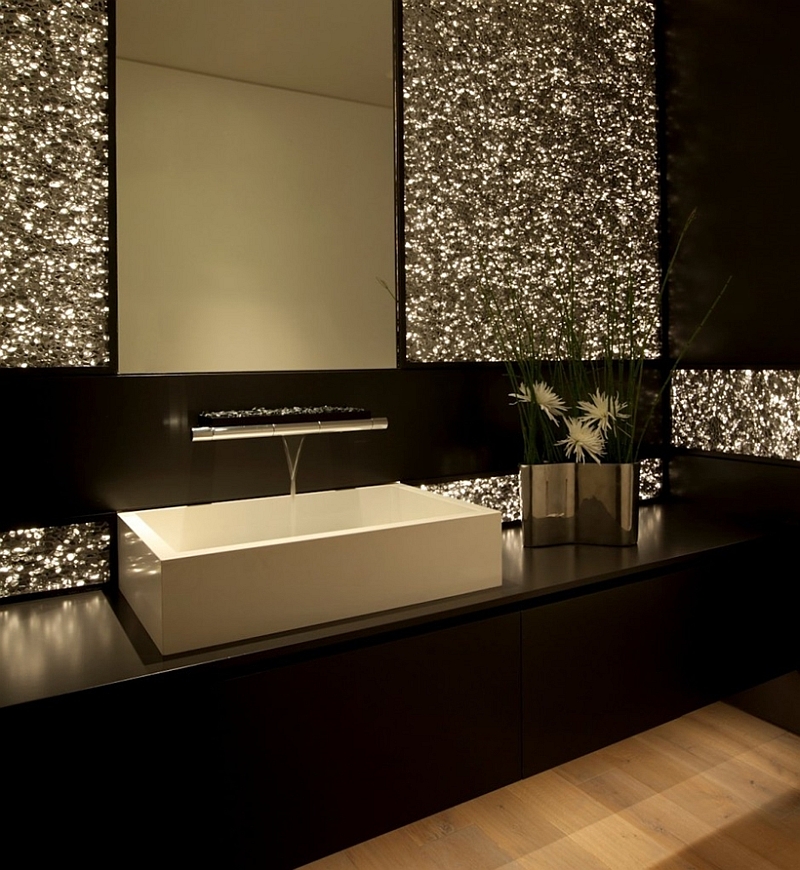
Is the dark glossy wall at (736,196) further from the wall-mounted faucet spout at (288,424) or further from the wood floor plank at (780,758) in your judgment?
the wall-mounted faucet spout at (288,424)

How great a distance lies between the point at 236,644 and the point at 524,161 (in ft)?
4.76

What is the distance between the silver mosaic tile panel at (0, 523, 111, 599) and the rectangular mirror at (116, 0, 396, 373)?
0.34 m

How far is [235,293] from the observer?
1.68m

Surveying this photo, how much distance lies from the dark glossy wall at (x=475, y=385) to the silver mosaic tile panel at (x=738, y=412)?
46 mm

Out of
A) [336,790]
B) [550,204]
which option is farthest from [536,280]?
[336,790]

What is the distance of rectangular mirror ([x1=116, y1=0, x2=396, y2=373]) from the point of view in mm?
1572

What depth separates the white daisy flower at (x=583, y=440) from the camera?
1.79 m

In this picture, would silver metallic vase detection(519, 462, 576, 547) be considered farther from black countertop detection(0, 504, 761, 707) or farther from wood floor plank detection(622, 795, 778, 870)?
wood floor plank detection(622, 795, 778, 870)

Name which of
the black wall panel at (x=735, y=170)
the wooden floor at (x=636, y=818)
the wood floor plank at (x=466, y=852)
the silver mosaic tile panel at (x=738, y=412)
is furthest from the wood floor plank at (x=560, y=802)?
the black wall panel at (x=735, y=170)

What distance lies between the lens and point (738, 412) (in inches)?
85.7

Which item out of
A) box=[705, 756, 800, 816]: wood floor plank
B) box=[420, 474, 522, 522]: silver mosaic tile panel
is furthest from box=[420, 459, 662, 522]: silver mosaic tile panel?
box=[705, 756, 800, 816]: wood floor plank

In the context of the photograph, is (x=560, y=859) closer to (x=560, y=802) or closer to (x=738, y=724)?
(x=560, y=802)

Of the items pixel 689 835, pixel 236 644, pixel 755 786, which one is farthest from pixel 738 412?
pixel 236 644

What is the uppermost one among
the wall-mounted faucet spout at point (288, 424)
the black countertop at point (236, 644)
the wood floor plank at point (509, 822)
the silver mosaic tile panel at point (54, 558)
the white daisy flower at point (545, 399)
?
the white daisy flower at point (545, 399)
